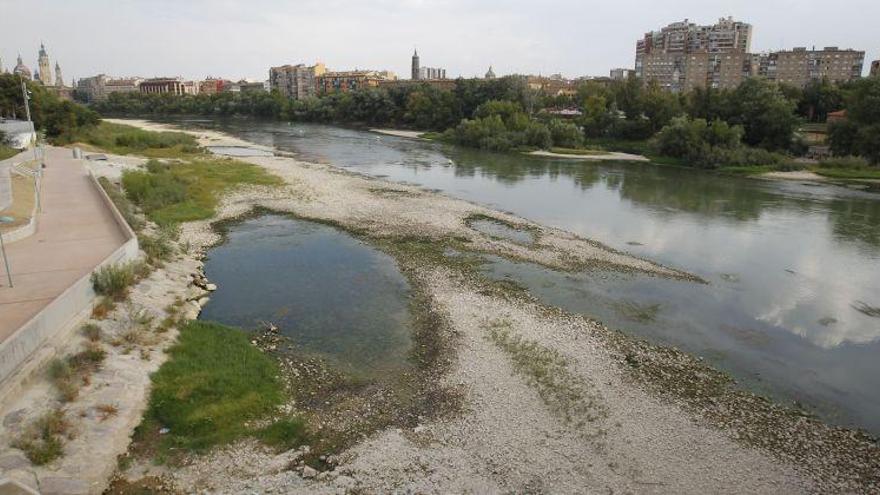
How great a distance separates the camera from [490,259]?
22188mm

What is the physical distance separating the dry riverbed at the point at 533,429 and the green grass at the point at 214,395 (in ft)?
1.52

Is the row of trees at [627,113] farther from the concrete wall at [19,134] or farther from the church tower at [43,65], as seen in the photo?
the church tower at [43,65]

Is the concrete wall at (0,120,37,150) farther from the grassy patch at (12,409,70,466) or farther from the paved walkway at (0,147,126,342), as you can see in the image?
the grassy patch at (12,409,70,466)

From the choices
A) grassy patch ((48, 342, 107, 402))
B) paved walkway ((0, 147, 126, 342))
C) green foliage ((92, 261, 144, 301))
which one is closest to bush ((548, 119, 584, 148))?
paved walkway ((0, 147, 126, 342))

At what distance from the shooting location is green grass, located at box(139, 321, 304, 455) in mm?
10484

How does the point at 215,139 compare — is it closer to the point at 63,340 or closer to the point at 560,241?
the point at 560,241

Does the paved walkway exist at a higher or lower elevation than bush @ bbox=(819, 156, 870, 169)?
lower

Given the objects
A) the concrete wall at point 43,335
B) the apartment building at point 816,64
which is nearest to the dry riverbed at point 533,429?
the concrete wall at point 43,335

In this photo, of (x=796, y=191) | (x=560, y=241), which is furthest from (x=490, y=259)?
(x=796, y=191)

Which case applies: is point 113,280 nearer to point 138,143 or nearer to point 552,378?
point 552,378

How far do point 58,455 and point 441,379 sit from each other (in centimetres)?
732

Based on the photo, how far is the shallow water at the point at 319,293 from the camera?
14.7m

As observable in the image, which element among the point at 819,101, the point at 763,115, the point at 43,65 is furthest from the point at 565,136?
the point at 43,65

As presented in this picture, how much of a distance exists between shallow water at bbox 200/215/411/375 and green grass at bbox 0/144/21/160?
1738 centimetres
